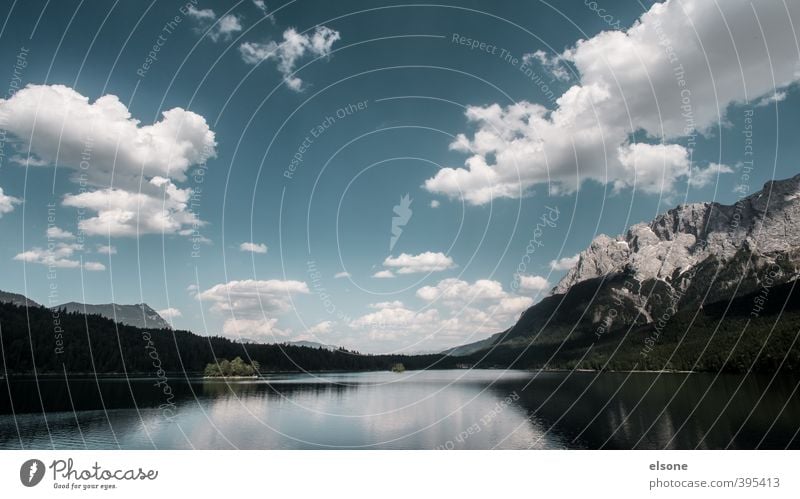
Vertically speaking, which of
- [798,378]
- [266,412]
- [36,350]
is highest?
[36,350]

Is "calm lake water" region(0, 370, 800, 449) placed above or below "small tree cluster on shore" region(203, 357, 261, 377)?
below

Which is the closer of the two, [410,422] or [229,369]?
[410,422]

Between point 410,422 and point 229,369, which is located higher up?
point 229,369

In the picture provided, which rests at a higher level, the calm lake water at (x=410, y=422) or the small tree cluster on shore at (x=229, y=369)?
the small tree cluster on shore at (x=229, y=369)

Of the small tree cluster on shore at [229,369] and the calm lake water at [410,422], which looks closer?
the calm lake water at [410,422]

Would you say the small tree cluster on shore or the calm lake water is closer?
the calm lake water
